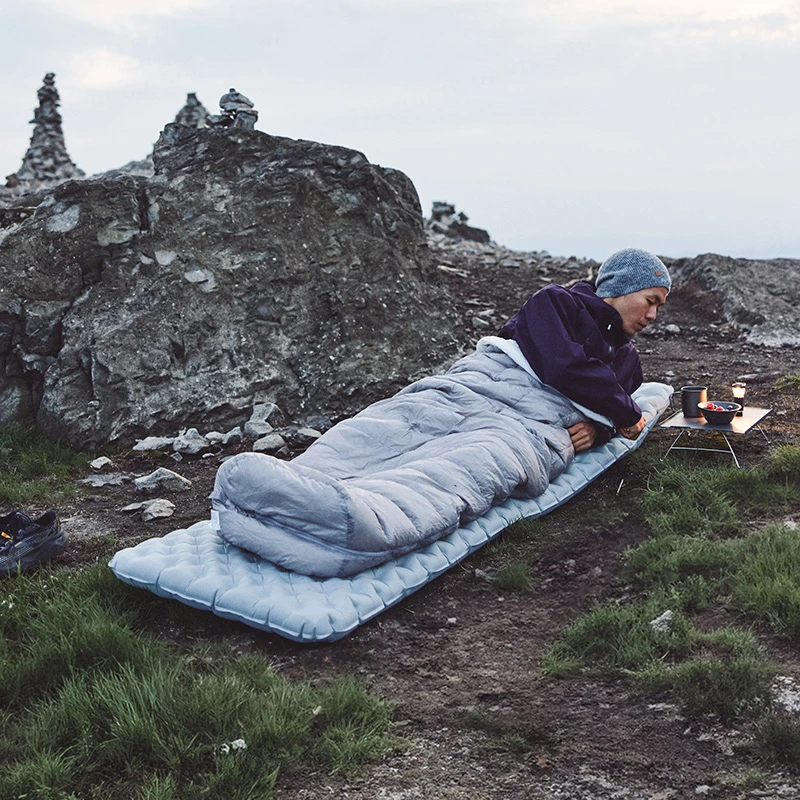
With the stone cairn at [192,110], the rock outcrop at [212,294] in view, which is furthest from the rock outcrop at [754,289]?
the stone cairn at [192,110]

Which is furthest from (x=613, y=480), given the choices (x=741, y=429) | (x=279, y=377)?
(x=279, y=377)

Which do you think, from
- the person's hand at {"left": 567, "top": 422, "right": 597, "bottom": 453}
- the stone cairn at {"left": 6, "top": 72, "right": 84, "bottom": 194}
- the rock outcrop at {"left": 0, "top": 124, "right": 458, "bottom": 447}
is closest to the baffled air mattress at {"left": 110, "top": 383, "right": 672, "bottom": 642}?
the person's hand at {"left": 567, "top": 422, "right": 597, "bottom": 453}

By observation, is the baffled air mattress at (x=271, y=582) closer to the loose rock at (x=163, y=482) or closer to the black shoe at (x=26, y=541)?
the black shoe at (x=26, y=541)

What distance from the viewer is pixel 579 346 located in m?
5.11

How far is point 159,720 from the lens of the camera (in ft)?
9.59

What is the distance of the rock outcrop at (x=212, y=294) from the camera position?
6.45 m

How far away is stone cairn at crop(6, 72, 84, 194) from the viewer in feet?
73.9

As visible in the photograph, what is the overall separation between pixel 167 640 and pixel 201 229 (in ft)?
13.2

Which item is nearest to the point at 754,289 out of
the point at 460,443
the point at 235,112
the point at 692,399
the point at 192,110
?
the point at 692,399

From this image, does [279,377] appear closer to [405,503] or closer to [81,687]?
[405,503]

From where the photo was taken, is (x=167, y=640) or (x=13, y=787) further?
(x=167, y=640)

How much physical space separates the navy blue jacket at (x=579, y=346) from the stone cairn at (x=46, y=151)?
19899mm

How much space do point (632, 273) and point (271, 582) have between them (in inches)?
113

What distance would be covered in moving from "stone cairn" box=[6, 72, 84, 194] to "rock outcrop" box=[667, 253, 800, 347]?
16.5 meters
